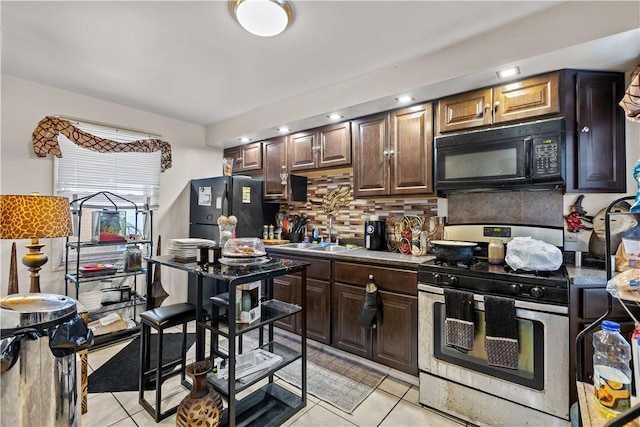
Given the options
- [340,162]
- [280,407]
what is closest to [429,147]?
[340,162]

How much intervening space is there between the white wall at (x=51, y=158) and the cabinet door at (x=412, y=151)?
2.63 meters

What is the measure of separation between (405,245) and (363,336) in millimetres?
867

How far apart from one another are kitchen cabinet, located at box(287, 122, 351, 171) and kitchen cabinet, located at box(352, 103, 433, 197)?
0.12m

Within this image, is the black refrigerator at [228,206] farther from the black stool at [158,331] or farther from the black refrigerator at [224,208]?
the black stool at [158,331]

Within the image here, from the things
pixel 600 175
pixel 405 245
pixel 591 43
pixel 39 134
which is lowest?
pixel 405 245

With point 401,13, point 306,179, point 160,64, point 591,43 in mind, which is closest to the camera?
point 591,43

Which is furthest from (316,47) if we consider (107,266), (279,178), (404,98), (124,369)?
(124,369)

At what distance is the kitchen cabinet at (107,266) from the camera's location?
275 centimetres

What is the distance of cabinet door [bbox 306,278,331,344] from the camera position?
2602 mm

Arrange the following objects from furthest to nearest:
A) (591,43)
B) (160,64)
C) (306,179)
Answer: (306,179) → (160,64) → (591,43)

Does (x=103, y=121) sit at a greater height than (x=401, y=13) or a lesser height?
lesser

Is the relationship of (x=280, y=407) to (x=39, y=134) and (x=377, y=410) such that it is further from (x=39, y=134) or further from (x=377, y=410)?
(x=39, y=134)

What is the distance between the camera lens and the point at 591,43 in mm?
1618

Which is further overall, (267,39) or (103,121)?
(103,121)
